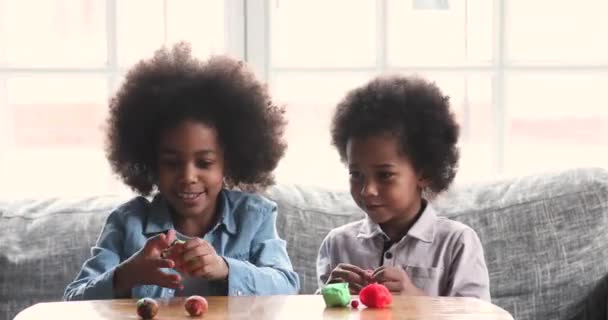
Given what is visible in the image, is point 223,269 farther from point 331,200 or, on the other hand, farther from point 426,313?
point 331,200

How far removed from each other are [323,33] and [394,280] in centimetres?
135

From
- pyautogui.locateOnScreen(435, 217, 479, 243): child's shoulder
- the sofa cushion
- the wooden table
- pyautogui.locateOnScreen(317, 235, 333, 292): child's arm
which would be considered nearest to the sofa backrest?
pyautogui.locateOnScreen(317, 235, 333, 292): child's arm

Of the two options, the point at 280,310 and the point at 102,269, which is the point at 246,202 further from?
the point at 280,310

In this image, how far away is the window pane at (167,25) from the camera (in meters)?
3.44

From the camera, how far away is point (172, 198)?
8.01 feet

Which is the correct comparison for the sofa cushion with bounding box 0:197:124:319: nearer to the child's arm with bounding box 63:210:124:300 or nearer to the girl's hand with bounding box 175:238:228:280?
the child's arm with bounding box 63:210:124:300

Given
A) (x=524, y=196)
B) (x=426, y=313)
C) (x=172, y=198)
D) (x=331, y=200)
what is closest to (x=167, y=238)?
(x=172, y=198)

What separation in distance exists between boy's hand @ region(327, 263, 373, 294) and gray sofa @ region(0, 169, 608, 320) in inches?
20.1

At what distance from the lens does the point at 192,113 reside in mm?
2494

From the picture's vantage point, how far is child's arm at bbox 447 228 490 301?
2.43m

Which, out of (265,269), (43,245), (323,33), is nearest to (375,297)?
(265,269)

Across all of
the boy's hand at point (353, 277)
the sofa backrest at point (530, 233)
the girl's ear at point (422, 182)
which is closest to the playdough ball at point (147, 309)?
the boy's hand at point (353, 277)

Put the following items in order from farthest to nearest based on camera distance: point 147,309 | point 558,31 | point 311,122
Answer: point 311,122, point 558,31, point 147,309

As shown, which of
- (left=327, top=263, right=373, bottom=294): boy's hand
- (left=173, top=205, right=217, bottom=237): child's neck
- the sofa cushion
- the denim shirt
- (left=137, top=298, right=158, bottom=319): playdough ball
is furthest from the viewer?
the sofa cushion
